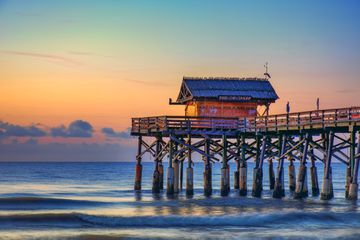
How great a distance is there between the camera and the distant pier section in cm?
3775

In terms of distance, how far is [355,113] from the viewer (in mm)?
35094

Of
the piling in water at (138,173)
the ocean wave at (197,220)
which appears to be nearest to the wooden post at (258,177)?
the ocean wave at (197,220)

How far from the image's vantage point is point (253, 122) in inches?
1793

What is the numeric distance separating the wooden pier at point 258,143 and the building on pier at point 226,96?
3149 mm

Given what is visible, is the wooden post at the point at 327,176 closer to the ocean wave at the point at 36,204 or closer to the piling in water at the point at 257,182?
the piling in water at the point at 257,182

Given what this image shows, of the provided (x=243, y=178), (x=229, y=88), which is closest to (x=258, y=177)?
(x=243, y=178)

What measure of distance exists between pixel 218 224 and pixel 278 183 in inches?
466

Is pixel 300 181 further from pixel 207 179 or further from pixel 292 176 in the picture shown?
pixel 292 176

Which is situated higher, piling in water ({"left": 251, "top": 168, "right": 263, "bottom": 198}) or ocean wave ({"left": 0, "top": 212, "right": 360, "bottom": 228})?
piling in water ({"left": 251, "top": 168, "right": 263, "bottom": 198})

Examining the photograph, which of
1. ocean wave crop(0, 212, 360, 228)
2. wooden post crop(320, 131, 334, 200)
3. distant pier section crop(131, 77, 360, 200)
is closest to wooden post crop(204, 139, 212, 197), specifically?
distant pier section crop(131, 77, 360, 200)

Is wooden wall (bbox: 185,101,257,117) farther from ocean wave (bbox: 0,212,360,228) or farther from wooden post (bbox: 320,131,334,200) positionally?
ocean wave (bbox: 0,212,360,228)

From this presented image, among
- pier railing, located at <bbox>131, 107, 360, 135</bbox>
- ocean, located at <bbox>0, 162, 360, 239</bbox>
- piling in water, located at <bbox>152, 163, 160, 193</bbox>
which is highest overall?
pier railing, located at <bbox>131, 107, 360, 135</bbox>

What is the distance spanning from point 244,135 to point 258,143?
4.99 feet

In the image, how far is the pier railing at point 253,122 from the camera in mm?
36594
